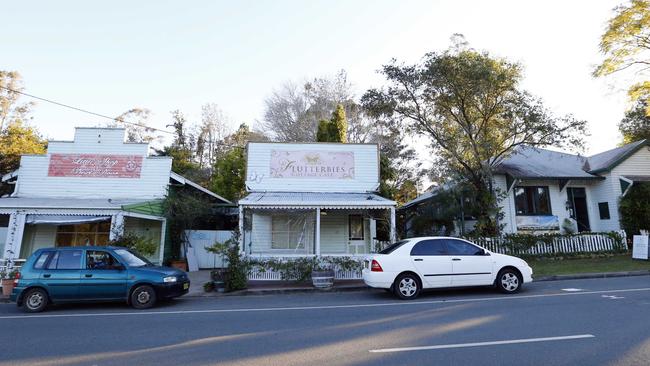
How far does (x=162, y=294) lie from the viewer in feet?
31.2

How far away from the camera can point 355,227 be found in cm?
A: 1719

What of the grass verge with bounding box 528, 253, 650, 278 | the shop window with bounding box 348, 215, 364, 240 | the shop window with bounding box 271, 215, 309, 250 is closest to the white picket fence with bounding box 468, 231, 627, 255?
the grass verge with bounding box 528, 253, 650, 278

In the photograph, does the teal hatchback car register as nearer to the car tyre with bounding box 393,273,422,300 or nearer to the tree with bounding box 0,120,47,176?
the car tyre with bounding box 393,273,422,300

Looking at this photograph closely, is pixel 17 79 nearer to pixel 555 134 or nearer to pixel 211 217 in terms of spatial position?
pixel 211 217

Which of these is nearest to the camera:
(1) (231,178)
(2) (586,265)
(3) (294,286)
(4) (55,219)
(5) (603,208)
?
(3) (294,286)

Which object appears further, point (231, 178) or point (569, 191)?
point (231, 178)

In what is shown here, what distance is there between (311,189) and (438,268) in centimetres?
795

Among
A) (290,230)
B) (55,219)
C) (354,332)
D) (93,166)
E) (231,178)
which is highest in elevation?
(231,178)

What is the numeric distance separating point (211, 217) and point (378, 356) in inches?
695

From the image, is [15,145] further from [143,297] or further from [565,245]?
[565,245]

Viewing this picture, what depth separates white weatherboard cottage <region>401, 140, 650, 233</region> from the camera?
1938 centimetres

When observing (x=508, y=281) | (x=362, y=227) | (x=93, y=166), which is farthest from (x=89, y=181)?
(x=508, y=281)

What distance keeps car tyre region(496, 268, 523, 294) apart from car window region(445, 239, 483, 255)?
0.84 m

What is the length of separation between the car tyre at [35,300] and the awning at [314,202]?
6.23 m
